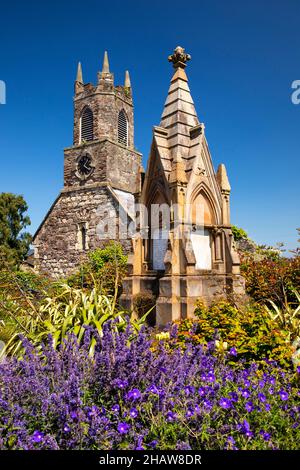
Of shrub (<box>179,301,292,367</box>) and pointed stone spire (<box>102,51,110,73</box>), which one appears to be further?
pointed stone spire (<box>102,51,110,73</box>)

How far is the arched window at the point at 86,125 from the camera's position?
18.2 meters

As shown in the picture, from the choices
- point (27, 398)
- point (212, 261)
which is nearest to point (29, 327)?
point (27, 398)

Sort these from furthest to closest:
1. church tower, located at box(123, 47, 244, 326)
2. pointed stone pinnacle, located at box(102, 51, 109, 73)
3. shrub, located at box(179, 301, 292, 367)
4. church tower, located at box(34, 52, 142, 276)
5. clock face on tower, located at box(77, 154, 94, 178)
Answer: pointed stone pinnacle, located at box(102, 51, 109, 73) → clock face on tower, located at box(77, 154, 94, 178) → church tower, located at box(34, 52, 142, 276) → church tower, located at box(123, 47, 244, 326) → shrub, located at box(179, 301, 292, 367)

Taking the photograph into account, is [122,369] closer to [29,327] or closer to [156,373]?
[156,373]

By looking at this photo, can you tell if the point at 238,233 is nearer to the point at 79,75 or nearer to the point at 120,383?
the point at 79,75

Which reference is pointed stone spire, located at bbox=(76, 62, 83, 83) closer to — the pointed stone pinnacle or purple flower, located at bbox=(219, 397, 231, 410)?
the pointed stone pinnacle

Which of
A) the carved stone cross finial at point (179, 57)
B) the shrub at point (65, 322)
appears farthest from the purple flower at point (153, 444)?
the carved stone cross finial at point (179, 57)

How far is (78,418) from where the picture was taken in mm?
1866

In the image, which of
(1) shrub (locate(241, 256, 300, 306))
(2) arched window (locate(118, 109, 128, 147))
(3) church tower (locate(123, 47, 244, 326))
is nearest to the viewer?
(3) church tower (locate(123, 47, 244, 326))

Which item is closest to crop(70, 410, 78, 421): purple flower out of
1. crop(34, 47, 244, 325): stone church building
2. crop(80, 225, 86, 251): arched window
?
crop(34, 47, 244, 325): stone church building

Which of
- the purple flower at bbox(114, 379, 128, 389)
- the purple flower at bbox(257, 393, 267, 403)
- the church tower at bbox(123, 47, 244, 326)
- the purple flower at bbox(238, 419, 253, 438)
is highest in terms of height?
the church tower at bbox(123, 47, 244, 326)

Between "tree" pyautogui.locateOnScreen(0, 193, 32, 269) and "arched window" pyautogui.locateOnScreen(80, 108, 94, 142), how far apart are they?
513 centimetres

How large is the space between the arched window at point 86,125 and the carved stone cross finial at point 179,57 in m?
12.5

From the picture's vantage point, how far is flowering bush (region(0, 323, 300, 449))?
1865 millimetres
